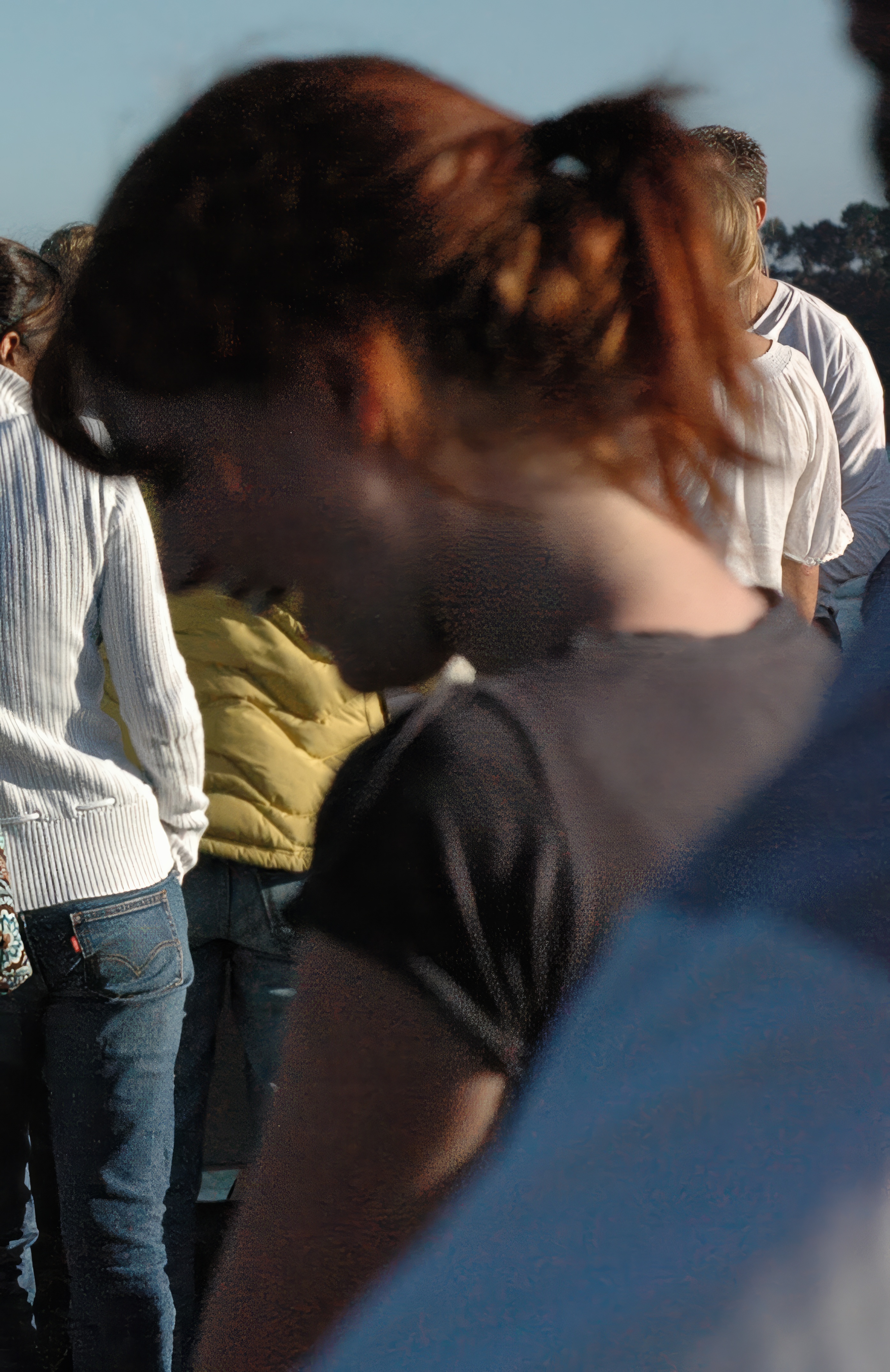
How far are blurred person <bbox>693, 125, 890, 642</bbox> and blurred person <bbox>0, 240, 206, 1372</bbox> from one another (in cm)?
43

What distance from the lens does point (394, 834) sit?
25.6 inches

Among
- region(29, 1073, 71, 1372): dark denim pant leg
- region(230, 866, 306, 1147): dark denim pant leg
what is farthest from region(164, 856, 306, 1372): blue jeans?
region(29, 1073, 71, 1372): dark denim pant leg

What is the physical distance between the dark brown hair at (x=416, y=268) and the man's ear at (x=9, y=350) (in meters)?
0.04

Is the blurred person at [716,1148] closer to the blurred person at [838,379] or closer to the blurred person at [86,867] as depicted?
the blurred person at [838,379]

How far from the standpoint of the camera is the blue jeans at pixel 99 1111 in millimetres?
833

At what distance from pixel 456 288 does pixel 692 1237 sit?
0.53 m

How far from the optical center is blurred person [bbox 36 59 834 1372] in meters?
0.63

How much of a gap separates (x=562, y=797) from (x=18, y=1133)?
0.58 meters

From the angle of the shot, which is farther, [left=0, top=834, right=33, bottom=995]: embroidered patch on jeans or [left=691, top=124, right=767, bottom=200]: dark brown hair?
[left=0, top=834, right=33, bottom=995]: embroidered patch on jeans

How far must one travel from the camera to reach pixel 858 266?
2.50 feet

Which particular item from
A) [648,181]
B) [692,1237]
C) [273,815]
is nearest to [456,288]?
[648,181]

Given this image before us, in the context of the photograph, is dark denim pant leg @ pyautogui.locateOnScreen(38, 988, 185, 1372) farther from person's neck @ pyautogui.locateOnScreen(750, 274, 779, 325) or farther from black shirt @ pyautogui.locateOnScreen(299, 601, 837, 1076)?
person's neck @ pyautogui.locateOnScreen(750, 274, 779, 325)

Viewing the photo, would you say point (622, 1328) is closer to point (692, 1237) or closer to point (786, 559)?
point (692, 1237)

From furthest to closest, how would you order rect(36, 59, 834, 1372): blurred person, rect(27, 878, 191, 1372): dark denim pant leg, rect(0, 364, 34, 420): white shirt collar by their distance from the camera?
rect(27, 878, 191, 1372): dark denim pant leg
rect(0, 364, 34, 420): white shirt collar
rect(36, 59, 834, 1372): blurred person
